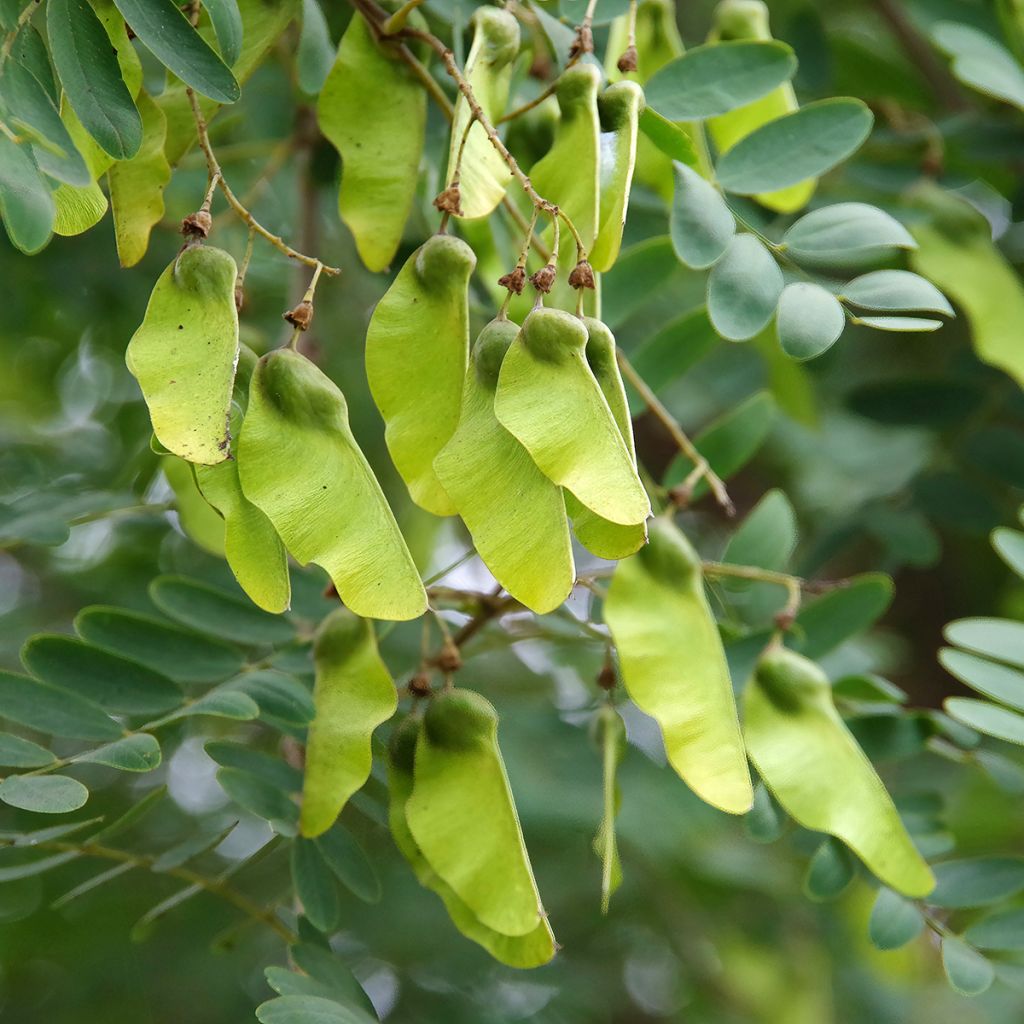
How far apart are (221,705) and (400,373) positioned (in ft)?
0.82

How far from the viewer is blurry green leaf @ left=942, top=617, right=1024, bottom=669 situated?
3.12 ft

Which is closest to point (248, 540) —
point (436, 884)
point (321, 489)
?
point (321, 489)

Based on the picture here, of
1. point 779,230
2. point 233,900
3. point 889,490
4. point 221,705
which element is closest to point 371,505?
point 221,705

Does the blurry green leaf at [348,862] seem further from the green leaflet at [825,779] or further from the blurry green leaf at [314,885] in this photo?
the green leaflet at [825,779]

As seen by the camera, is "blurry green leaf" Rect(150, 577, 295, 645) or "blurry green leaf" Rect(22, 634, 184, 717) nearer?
"blurry green leaf" Rect(22, 634, 184, 717)

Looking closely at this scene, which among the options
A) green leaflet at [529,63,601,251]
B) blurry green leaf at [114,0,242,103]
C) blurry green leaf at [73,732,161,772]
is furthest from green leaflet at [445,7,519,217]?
blurry green leaf at [73,732,161,772]

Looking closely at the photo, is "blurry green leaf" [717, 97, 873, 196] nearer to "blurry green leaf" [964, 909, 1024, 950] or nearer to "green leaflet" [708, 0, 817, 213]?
"green leaflet" [708, 0, 817, 213]

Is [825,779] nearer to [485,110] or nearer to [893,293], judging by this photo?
[893,293]

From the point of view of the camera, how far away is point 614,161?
0.73m

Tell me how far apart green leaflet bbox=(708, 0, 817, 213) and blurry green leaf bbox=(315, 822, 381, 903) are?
0.57 metres

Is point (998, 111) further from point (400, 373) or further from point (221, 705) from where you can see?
point (221, 705)

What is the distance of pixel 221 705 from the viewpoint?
0.80 meters

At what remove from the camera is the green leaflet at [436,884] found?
735mm

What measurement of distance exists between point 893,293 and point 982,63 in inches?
17.2
